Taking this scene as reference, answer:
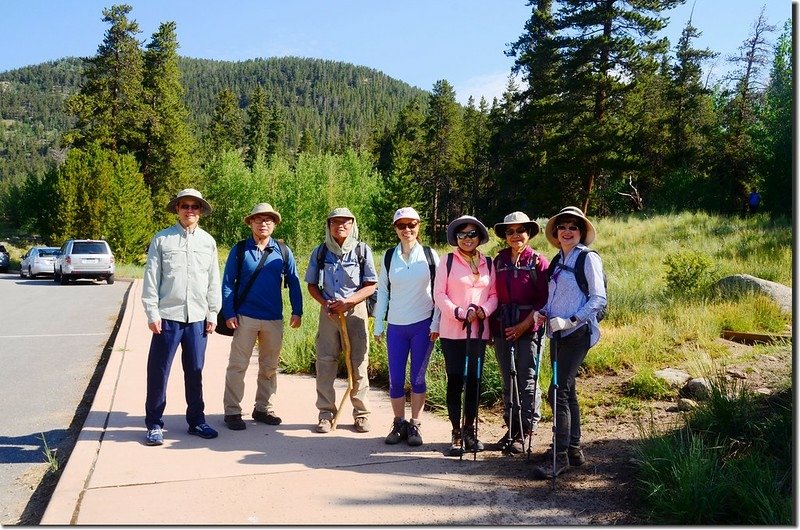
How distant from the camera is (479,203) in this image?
6438cm

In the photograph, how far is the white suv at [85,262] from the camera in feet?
75.0

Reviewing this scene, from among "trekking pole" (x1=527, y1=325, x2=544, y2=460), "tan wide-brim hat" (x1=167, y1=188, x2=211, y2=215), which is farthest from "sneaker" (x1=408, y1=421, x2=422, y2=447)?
"tan wide-brim hat" (x1=167, y1=188, x2=211, y2=215)

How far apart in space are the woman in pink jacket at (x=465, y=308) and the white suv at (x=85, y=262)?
21.2 metres

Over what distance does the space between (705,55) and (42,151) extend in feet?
660

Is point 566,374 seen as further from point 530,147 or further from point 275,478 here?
point 530,147

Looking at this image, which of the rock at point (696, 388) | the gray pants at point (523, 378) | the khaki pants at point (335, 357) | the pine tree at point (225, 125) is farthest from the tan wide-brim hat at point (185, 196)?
the pine tree at point (225, 125)

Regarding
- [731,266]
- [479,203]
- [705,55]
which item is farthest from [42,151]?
[731,266]

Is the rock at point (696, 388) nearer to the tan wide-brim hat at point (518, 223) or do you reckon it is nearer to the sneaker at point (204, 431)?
the tan wide-brim hat at point (518, 223)

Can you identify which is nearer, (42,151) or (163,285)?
(163,285)

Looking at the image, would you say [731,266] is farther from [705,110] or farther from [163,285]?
[705,110]

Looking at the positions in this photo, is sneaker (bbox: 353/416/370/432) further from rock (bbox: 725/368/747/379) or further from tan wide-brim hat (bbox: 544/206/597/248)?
rock (bbox: 725/368/747/379)

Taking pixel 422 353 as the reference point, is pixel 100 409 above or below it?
below

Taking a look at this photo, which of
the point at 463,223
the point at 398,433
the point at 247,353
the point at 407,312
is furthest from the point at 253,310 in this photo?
the point at 463,223

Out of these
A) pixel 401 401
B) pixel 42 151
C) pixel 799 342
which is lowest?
pixel 401 401
